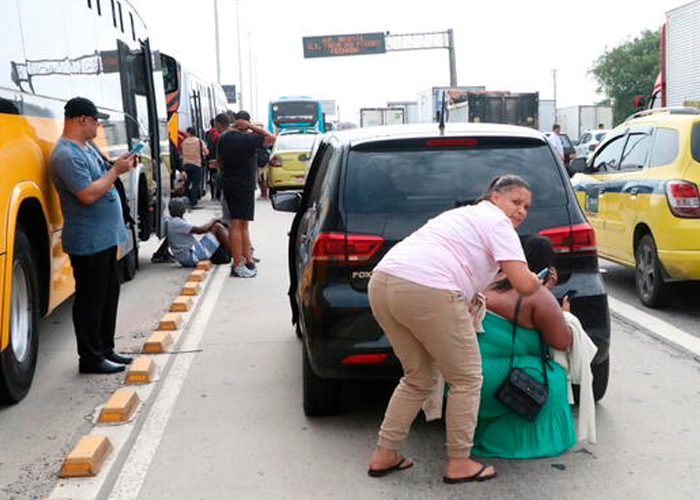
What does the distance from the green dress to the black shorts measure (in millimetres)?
6306

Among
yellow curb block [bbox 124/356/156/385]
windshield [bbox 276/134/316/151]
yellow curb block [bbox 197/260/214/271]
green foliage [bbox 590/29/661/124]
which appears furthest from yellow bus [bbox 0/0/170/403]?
green foliage [bbox 590/29/661/124]

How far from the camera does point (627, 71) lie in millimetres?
77312

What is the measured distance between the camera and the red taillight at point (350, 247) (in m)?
4.89

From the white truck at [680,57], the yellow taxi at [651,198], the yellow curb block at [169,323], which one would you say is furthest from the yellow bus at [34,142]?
the white truck at [680,57]

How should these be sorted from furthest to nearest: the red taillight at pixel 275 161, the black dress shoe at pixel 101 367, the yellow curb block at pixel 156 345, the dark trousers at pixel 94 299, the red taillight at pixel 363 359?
the red taillight at pixel 275 161, the yellow curb block at pixel 156 345, the black dress shoe at pixel 101 367, the dark trousers at pixel 94 299, the red taillight at pixel 363 359

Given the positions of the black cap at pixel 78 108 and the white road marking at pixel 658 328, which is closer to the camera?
the black cap at pixel 78 108

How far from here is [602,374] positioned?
537cm

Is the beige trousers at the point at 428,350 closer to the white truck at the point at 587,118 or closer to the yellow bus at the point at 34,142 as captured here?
the yellow bus at the point at 34,142

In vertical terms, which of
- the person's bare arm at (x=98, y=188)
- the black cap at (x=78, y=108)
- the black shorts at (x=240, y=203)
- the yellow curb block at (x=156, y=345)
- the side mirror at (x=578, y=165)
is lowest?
the yellow curb block at (x=156, y=345)

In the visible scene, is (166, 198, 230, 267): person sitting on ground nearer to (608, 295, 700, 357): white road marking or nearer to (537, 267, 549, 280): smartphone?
(608, 295, 700, 357): white road marking

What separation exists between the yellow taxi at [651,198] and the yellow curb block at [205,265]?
4591 mm

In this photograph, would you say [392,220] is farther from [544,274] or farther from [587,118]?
[587,118]

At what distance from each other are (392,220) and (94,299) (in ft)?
8.11

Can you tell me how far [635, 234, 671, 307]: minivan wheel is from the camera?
8.30m
